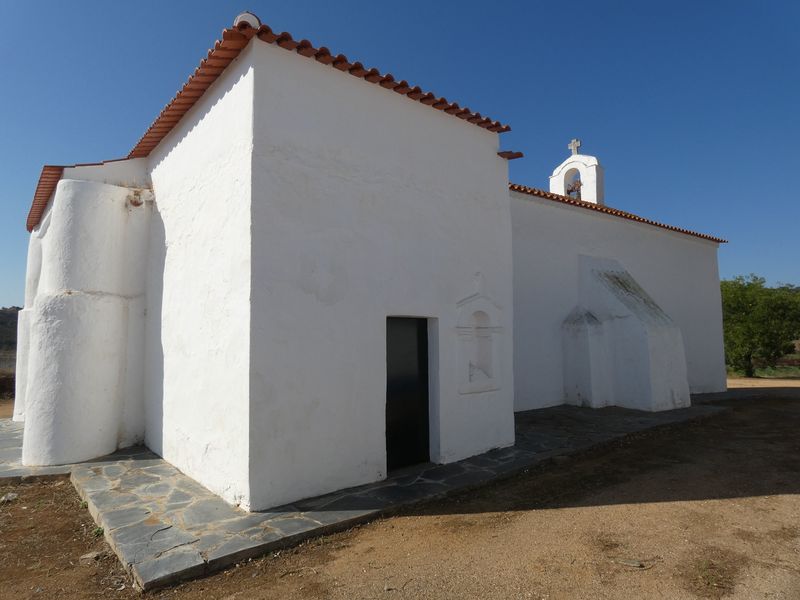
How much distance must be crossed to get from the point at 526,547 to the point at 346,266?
3212mm

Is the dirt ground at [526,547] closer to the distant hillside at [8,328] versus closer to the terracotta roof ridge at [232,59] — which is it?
the terracotta roof ridge at [232,59]

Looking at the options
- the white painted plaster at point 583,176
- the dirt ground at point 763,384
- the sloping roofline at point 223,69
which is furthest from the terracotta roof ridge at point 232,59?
the dirt ground at point 763,384

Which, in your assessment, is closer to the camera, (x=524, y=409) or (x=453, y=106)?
(x=453, y=106)

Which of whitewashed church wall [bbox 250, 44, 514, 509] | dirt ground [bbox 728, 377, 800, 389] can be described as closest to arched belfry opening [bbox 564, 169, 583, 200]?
whitewashed church wall [bbox 250, 44, 514, 509]

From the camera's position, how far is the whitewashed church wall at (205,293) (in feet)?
15.1

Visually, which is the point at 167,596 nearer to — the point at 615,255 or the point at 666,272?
the point at 615,255

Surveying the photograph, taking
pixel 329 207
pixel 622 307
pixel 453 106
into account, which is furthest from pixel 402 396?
pixel 622 307

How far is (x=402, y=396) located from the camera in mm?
5820

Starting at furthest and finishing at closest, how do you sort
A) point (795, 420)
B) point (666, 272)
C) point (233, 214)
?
point (666, 272) → point (795, 420) → point (233, 214)

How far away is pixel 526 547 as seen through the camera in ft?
12.5

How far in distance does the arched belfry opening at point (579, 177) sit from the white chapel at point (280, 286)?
7.37 metres

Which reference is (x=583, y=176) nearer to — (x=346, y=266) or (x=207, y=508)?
Result: (x=346, y=266)

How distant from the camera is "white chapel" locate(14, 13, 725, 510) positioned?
4.61m

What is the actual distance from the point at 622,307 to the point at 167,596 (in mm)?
9766
